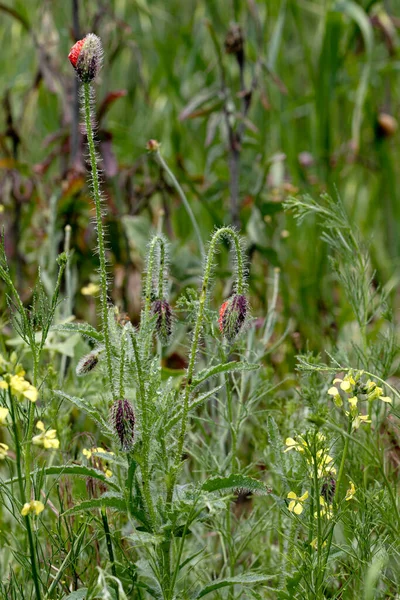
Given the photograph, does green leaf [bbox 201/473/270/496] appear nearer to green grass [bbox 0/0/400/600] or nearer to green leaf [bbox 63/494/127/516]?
green grass [bbox 0/0/400/600]

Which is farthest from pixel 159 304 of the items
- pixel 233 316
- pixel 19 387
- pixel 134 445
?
pixel 19 387

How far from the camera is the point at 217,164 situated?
10.3ft

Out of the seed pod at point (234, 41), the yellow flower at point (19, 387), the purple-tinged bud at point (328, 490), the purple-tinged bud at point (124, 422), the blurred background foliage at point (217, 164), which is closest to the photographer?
the yellow flower at point (19, 387)

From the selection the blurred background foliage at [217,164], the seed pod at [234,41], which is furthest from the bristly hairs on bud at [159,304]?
the seed pod at [234,41]

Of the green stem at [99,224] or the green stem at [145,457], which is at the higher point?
the green stem at [99,224]

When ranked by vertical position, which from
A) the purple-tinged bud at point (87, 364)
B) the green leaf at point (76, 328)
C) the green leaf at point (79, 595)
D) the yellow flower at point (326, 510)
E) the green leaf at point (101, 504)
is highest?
the green leaf at point (76, 328)

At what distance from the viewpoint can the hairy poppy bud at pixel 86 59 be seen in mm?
1141

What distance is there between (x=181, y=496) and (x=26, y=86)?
248cm

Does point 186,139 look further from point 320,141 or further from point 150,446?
point 150,446

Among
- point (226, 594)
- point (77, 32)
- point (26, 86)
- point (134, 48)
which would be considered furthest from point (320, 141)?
point (226, 594)

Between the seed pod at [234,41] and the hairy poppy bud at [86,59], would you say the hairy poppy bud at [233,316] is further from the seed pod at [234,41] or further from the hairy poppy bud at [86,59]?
the seed pod at [234,41]

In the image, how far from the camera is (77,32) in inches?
99.0

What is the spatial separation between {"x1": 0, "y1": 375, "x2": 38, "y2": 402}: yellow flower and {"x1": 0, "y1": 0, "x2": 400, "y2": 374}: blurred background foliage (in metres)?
1.08

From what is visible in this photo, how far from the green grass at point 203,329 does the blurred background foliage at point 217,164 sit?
14 mm
